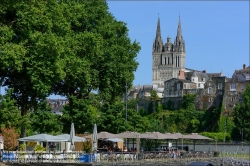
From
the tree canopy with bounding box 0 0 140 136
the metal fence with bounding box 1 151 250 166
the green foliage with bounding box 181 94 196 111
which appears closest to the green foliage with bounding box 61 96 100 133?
the tree canopy with bounding box 0 0 140 136

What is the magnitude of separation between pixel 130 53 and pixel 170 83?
112 m

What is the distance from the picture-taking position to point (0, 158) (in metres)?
39.1

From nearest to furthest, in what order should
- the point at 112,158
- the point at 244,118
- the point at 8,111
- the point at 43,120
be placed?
the point at 112,158, the point at 8,111, the point at 43,120, the point at 244,118

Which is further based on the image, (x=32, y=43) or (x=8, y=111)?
(x=8, y=111)

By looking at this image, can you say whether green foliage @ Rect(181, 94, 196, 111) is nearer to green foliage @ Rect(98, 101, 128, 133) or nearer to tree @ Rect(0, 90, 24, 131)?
green foliage @ Rect(98, 101, 128, 133)

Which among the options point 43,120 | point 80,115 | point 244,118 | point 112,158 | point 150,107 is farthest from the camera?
point 150,107

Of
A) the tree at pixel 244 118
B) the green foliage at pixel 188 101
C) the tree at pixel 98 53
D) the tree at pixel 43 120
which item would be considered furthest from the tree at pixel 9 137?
the green foliage at pixel 188 101

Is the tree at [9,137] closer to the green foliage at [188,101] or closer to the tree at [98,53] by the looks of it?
the tree at [98,53]

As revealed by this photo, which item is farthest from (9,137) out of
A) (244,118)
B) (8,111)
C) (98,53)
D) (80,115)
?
(244,118)

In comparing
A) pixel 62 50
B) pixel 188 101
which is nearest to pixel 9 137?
pixel 62 50

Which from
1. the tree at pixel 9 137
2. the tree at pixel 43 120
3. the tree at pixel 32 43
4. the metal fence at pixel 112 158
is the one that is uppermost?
the tree at pixel 32 43

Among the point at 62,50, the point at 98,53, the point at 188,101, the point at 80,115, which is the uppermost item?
the point at 188,101

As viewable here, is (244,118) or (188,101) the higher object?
(188,101)

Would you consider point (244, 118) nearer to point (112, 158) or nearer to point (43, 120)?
point (43, 120)
